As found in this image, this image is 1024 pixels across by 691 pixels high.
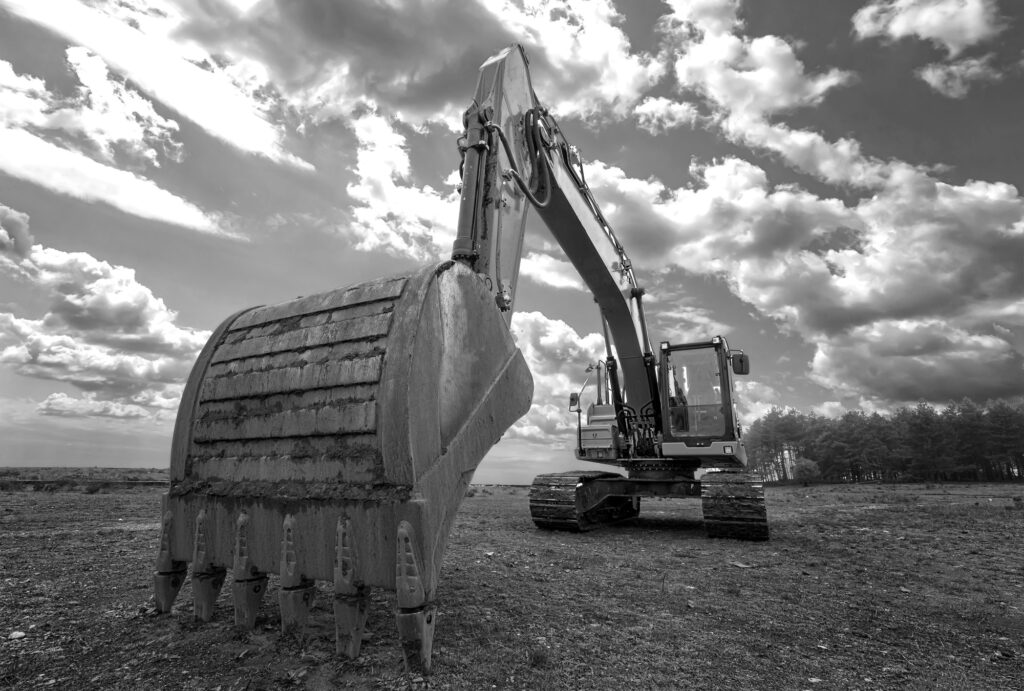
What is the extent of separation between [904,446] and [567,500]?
180 ft

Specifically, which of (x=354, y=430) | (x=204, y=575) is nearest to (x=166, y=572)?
(x=204, y=575)

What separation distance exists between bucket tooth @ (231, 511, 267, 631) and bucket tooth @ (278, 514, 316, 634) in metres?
0.29

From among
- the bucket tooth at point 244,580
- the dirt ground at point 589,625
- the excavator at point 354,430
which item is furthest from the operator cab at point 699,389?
the bucket tooth at point 244,580

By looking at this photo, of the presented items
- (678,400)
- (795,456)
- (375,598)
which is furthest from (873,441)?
(375,598)

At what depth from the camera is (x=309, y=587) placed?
9.46ft

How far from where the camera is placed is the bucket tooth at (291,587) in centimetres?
279

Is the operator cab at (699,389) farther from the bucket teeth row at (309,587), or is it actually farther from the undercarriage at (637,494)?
the bucket teeth row at (309,587)

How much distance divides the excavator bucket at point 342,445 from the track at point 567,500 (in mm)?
4851

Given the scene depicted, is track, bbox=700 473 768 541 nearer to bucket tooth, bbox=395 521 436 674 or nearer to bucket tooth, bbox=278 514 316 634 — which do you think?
bucket tooth, bbox=395 521 436 674

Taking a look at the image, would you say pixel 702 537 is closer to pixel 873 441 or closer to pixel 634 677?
pixel 634 677

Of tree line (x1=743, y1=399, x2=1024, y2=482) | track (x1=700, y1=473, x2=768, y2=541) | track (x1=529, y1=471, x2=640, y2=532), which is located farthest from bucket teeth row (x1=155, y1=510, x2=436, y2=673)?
tree line (x1=743, y1=399, x2=1024, y2=482)

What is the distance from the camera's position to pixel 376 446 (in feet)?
8.99

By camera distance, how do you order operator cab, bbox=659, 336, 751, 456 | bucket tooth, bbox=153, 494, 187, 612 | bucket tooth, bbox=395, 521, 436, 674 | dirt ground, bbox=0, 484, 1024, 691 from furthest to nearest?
operator cab, bbox=659, 336, 751, 456 < bucket tooth, bbox=153, 494, 187, 612 < dirt ground, bbox=0, 484, 1024, 691 < bucket tooth, bbox=395, 521, 436, 674

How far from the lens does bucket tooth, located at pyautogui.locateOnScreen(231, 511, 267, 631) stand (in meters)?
3.00
